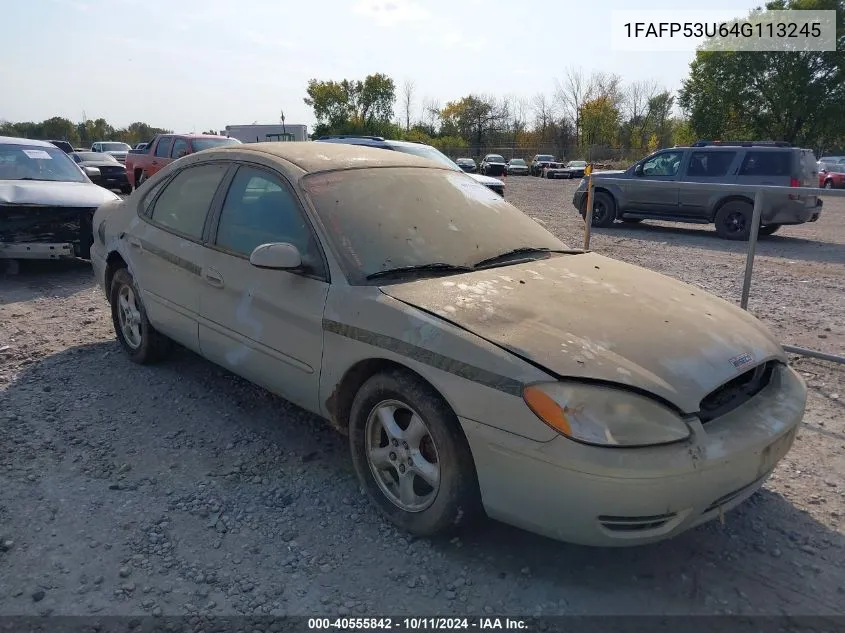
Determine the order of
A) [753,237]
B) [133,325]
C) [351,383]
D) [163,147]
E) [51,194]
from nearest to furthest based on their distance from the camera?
[351,383]
[133,325]
[753,237]
[51,194]
[163,147]

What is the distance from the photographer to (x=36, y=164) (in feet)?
28.7

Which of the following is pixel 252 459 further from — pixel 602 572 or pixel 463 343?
pixel 602 572

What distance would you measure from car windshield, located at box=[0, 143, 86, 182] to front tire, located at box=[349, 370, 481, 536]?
750 cm

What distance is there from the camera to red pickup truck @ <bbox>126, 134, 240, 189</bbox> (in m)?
16.0

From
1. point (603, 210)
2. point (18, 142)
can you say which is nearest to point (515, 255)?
point (18, 142)

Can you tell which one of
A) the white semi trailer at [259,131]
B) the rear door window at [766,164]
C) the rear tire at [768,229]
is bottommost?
the rear tire at [768,229]

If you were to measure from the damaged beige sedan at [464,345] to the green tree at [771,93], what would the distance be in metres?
48.3

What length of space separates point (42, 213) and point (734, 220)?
11.6 m

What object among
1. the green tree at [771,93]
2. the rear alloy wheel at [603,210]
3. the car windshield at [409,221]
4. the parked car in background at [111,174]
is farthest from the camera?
the green tree at [771,93]

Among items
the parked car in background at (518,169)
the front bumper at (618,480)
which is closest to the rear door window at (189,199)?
the front bumper at (618,480)

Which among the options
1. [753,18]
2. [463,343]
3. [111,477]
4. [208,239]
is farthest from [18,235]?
[753,18]

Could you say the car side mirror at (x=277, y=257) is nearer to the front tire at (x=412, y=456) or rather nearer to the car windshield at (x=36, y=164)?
the front tire at (x=412, y=456)

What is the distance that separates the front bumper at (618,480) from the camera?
2.35 m

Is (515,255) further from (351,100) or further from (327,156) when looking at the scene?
(351,100)
